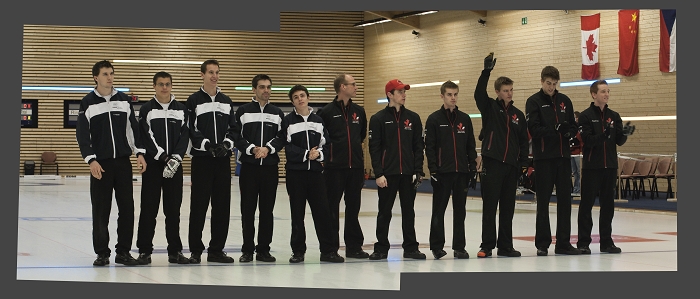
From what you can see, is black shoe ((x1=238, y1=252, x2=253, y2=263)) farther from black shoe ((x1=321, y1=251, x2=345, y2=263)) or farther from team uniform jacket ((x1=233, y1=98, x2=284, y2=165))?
team uniform jacket ((x1=233, y1=98, x2=284, y2=165))

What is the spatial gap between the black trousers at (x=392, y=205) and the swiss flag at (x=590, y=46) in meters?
14.2

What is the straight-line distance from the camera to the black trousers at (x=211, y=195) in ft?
26.1

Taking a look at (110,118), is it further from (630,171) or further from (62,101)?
(62,101)

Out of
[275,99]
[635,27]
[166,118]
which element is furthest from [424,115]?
[166,118]

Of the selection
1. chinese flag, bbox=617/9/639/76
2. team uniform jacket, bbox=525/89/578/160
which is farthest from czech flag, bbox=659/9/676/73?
team uniform jacket, bbox=525/89/578/160

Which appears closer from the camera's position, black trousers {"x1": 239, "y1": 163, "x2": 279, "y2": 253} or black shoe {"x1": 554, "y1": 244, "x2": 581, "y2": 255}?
black trousers {"x1": 239, "y1": 163, "x2": 279, "y2": 253}

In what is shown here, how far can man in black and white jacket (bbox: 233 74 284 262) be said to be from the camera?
8.00 meters

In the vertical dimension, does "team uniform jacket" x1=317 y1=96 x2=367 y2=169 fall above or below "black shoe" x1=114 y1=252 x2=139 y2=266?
above

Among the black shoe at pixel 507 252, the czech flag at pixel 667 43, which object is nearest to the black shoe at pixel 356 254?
the black shoe at pixel 507 252

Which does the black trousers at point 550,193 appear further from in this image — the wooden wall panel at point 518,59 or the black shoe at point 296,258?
the wooden wall panel at point 518,59

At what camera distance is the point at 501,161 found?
27.8 feet

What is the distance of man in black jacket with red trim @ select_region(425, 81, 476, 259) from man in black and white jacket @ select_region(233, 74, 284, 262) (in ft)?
5.37

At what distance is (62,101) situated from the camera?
28.0 metres

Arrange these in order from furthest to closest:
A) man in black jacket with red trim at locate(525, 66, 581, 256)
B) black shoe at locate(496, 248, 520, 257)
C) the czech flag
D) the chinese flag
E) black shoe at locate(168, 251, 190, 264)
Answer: the chinese flag < the czech flag < man in black jacket with red trim at locate(525, 66, 581, 256) < black shoe at locate(496, 248, 520, 257) < black shoe at locate(168, 251, 190, 264)
